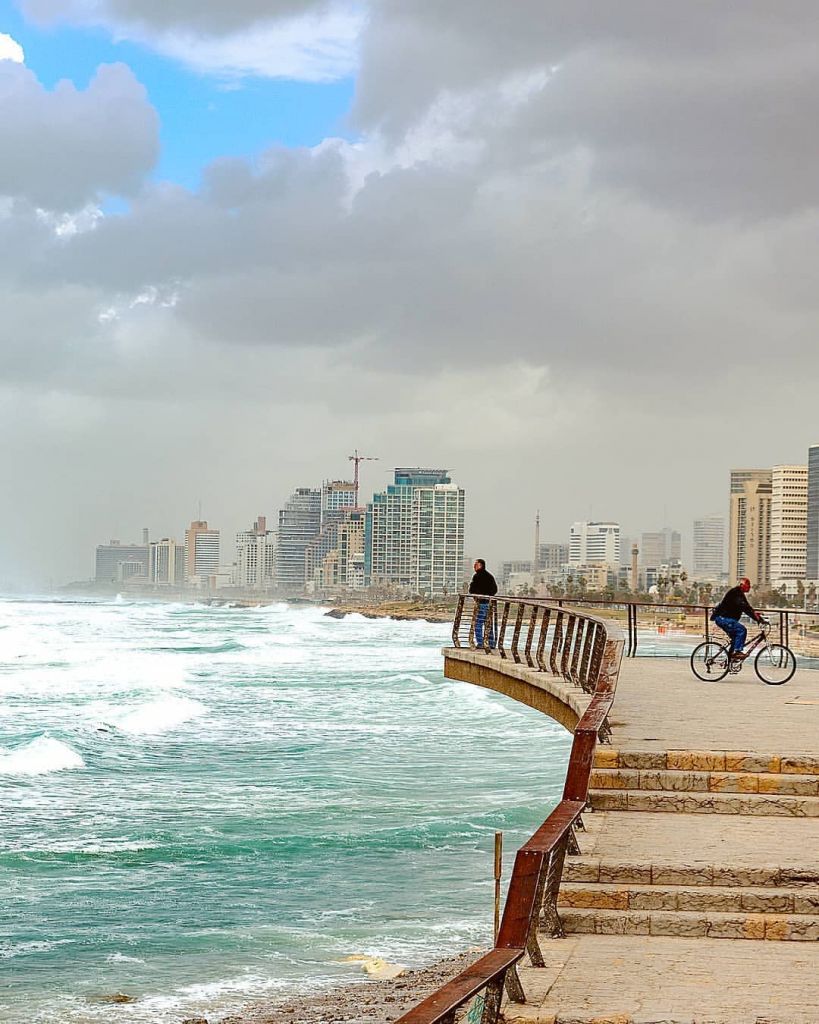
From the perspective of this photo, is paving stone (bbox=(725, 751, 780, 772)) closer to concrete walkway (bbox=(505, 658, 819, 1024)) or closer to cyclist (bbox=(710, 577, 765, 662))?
concrete walkway (bbox=(505, 658, 819, 1024))

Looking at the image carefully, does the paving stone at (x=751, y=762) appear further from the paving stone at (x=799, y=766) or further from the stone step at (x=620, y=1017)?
the stone step at (x=620, y=1017)

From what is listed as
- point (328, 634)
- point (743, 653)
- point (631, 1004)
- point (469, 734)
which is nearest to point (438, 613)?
point (328, 634)

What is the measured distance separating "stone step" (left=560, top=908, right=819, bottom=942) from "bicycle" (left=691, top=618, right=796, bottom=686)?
10.1 meters

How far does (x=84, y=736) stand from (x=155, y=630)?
2771 inches

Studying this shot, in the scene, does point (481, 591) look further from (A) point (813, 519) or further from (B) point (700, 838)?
Answer: (A) point (813, 519)

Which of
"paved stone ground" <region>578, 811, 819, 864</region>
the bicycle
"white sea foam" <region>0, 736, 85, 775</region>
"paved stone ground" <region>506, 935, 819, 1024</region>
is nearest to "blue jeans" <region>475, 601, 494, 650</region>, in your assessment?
the bicycle

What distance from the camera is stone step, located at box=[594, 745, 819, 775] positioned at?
31.7ft

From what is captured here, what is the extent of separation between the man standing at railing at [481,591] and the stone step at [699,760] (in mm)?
9981

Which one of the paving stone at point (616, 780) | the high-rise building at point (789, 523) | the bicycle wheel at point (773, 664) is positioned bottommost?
the paving stone at point (616, 780)

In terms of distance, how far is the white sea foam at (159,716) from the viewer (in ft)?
136

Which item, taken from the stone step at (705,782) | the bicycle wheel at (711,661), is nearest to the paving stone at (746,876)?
the stone step at (705,782)

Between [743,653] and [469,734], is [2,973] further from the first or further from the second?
[469,734]

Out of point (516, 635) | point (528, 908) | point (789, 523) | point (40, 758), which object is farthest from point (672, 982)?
point (789, 523)

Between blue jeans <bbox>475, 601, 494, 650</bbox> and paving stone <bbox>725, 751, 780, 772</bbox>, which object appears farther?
blue jeans <bbox>475, 601, 494, 650</bbox>
